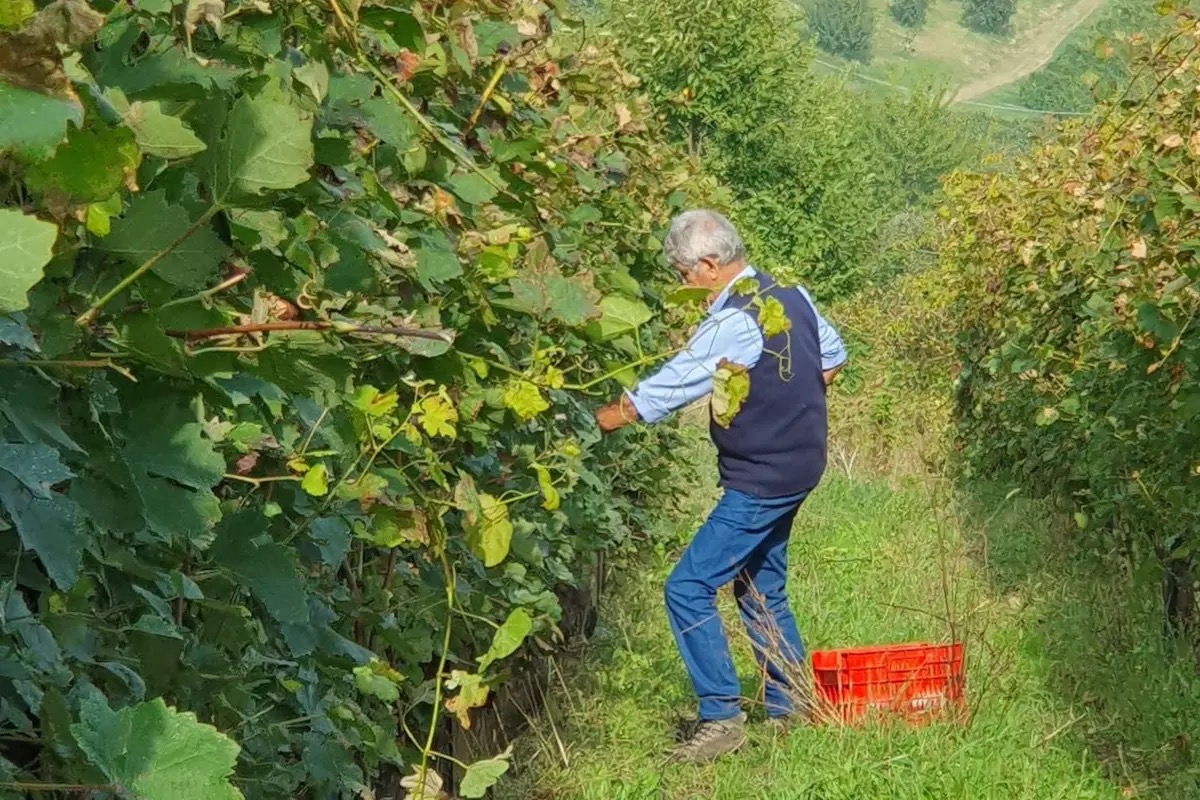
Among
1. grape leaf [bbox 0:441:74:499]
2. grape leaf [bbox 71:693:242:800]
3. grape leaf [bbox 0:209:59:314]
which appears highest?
grape leaf [bbox 0:209:59:314]

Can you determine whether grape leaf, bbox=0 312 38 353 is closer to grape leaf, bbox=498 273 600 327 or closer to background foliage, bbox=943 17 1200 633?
grape leaf, bbox=498 273 600 327

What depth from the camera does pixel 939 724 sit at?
4.70 m

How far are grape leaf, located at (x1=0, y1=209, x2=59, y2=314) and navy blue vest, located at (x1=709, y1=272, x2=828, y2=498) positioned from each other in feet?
13.4

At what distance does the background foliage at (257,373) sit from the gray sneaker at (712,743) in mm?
1473

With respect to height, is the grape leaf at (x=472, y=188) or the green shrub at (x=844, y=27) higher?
the grape leaf at (x=472, y=188)

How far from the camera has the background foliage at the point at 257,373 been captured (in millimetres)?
1101

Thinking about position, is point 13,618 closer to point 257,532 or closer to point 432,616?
point 257,532

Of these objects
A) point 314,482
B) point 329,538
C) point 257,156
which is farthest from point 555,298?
point 257,156

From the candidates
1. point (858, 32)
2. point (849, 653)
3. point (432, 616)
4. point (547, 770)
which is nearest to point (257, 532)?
point (432, 616)

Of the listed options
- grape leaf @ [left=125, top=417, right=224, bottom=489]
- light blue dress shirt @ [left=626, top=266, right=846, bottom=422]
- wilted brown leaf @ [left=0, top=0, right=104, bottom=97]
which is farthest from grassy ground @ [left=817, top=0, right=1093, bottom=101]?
wilted brown leaf @ [left=0, top=0, right=104, bottom=97]

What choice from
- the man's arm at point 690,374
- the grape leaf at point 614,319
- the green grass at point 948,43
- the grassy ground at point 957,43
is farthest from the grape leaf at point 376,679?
the green grass at point 948,43

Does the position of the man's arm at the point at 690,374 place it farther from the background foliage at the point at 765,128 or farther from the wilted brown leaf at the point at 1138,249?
the background foliage at the point at 765,128

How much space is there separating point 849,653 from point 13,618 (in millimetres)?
3950

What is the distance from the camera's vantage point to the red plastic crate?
15.8 feet
